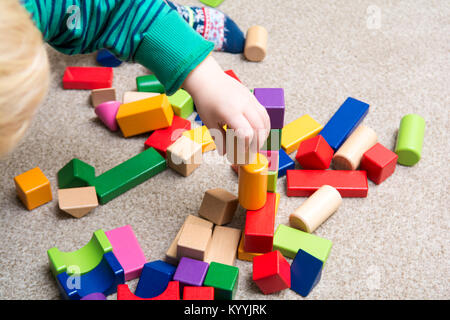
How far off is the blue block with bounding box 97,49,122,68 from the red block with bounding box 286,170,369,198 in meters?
0.50

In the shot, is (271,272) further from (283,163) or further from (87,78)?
(87,78)

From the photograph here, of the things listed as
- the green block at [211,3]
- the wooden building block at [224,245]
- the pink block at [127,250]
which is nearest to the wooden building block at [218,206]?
the wooden building block at [224,245]

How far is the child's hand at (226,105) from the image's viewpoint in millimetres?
759

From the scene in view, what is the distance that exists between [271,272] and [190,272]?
4.8 inches

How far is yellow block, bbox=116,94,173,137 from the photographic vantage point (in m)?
1.00

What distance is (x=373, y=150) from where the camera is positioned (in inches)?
37.1

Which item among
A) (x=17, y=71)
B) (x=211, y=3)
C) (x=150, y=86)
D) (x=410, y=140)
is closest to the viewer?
(x=17, y=71)

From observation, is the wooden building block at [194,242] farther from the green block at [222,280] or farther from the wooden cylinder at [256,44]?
the wooden cylinder at [256,44]

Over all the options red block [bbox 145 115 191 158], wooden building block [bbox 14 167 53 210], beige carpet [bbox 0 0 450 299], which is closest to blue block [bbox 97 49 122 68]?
beige carpet [bbox 0 0 450 299]

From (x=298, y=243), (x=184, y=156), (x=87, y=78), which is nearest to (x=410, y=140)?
(x=298, y=243)

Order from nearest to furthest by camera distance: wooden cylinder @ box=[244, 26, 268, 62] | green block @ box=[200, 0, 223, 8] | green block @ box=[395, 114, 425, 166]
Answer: green block @ box=[395, 114, 425, 166]
wooden cylinder @ box=[244, 26, 268, 62]
green block @ box=[200, 0, 223, 8]

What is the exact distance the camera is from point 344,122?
1.00 metres

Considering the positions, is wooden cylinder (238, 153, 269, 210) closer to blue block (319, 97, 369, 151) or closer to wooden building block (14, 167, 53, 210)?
blue block (319, 97, 369, 151)

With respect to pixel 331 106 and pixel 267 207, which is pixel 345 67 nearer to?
pixel 331 106
